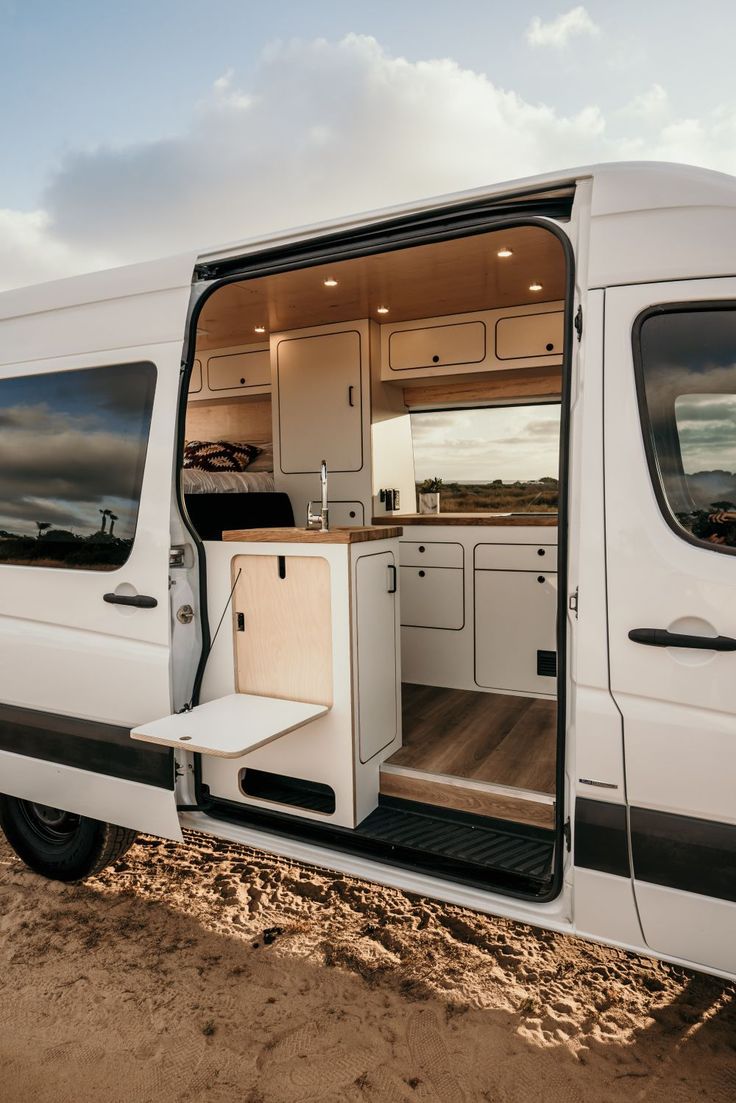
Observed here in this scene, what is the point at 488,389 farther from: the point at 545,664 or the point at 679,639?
the point at 679,639

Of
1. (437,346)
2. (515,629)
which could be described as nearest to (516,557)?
(515,629)

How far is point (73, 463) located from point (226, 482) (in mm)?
2134

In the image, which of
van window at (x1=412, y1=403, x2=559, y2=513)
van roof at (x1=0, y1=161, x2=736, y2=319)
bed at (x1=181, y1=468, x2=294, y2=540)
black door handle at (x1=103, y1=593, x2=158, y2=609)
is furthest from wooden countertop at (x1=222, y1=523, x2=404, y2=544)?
van window at (x1=412, y1=403, x2=559, y2=513)

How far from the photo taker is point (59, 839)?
2621mm

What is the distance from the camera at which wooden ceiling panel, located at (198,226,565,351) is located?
9.62ft

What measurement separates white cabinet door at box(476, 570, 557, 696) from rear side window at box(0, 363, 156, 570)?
2.21m

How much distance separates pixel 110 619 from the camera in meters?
2.18

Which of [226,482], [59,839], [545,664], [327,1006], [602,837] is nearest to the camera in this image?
[602,837]

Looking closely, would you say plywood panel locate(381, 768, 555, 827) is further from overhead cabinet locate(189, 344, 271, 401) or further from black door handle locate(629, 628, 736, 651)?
overhead cabinet locate(189, 344, 271, 401)

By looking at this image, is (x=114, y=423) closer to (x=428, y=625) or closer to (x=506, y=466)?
(x=428, y=625)

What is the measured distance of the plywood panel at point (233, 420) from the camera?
5281mm

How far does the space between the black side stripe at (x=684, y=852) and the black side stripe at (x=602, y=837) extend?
0.08 ft

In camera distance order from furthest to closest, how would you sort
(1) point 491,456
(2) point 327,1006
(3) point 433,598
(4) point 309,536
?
(1) point 491,456 < (3) point 433,598 < (4) point 309,536 < (2) point 327,1006

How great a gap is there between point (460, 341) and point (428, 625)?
1748 millimetres
